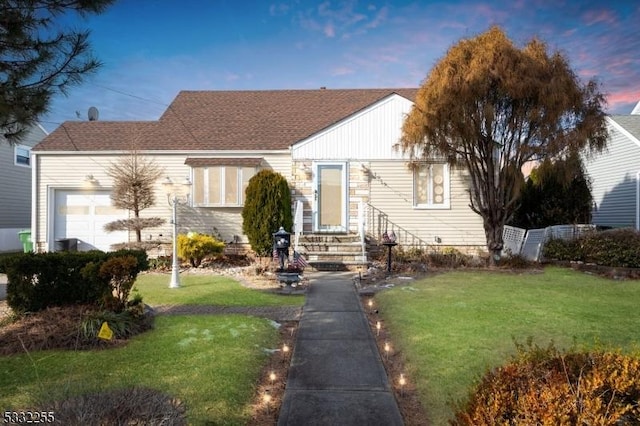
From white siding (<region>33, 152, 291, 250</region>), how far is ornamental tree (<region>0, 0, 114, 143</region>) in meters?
9.59

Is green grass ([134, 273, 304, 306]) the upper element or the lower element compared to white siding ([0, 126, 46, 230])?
lower

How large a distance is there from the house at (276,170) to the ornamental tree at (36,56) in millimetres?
8947

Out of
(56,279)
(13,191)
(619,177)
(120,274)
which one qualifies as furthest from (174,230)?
(619,177)

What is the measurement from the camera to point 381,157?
14305 millimetres

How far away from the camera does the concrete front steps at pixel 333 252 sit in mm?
11961

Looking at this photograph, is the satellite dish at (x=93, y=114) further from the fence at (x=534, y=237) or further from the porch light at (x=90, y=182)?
the fence at (x=534, y=237)

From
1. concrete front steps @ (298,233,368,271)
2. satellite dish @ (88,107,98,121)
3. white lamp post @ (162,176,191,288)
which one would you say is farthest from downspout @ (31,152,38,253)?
concrete front steps @ (298,233,368,271)

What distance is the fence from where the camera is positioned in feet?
41.7

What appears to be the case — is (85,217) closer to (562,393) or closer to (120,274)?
(120,274)

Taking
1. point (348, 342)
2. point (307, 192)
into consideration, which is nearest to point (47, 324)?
point (348, 342)

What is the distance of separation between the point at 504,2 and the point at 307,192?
8.08 m

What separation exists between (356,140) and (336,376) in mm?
10924

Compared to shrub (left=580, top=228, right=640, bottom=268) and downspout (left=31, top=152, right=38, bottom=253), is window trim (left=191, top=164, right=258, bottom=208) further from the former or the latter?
shrub (left=580, top=228, right=640, bottom=268)

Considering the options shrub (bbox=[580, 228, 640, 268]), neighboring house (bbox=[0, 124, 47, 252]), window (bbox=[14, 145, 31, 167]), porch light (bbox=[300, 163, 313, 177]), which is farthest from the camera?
window (bbox=[14, 145, 31, 167])
